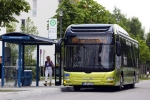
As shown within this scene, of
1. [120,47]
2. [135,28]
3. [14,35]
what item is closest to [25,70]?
[14,35]

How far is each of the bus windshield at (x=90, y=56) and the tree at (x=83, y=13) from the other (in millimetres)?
24503

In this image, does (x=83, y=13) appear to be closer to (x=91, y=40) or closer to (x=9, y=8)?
(x=91, y=40)

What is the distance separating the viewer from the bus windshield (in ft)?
88.8

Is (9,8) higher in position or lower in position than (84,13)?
lower

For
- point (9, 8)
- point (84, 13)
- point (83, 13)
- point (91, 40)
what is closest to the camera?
point (9, 8)

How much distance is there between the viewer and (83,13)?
53531 millimetres

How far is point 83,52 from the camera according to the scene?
89.4ft

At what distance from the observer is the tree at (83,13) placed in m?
52.2

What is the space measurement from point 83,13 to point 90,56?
26682mm

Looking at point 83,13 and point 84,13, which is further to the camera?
point 84,13

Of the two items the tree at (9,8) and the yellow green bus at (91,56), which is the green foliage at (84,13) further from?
the tree at (9,8)

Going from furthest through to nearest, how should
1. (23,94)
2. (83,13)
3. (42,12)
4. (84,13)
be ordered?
(42,12)
(84,13)
(83,13)
(23,94)

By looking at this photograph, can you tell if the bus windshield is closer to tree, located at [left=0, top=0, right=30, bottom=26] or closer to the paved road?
the paved road

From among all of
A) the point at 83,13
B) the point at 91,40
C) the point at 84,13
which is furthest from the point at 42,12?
the point at 91,40
